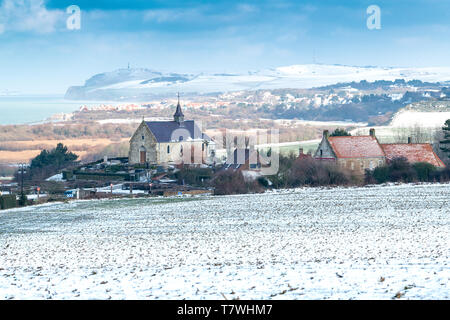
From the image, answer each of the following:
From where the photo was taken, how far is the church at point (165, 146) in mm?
87062

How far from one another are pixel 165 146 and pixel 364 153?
1192 inches

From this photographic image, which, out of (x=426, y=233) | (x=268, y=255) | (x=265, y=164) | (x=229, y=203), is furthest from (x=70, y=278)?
(x=265, y=164)

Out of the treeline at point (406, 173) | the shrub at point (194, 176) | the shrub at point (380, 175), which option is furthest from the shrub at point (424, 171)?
the shrub at point (194, 176)

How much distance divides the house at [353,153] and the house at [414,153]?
1260 mm

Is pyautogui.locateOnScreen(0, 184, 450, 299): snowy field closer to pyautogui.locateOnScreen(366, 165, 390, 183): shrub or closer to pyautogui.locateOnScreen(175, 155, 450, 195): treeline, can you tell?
pyautogui.locateOnScreen(175, 155, 450, 195): treeline

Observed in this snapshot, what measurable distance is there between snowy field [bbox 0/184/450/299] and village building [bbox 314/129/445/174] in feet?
73.1

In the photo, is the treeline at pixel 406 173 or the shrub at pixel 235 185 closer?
the shrub at pixel 235 185

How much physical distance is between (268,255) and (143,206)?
79.8 ft

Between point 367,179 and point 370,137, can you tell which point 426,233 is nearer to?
point 367,179

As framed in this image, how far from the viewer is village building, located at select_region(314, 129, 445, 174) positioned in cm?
6456

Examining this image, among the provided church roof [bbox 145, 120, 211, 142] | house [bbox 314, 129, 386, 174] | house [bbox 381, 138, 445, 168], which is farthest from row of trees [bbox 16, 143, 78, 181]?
house [bbox 381, 138, 445, 168]

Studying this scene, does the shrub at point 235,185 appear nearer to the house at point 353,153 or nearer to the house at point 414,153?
the house at point 353,153

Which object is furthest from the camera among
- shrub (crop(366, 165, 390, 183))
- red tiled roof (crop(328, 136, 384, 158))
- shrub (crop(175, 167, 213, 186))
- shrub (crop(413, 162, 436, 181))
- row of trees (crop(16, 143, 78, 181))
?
row of trees (crop(16, 143, 78, 181))

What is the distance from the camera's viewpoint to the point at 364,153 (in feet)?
216
